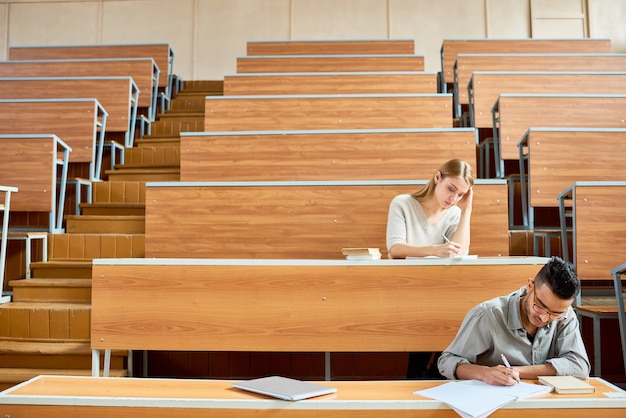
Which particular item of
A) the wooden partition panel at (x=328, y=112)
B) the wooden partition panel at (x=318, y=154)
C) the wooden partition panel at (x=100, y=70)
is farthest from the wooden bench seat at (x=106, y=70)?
the wooden partition panel at (x=318, y=154)

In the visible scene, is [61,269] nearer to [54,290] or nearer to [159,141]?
[54,290]

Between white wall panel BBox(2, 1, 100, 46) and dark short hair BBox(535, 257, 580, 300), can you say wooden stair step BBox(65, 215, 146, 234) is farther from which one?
white wall panel BBox(2, 1, 100, 46)

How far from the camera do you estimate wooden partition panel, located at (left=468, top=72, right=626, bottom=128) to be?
1.96 m

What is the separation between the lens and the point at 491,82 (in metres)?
1.97

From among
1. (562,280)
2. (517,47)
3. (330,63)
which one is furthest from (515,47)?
(562,280)

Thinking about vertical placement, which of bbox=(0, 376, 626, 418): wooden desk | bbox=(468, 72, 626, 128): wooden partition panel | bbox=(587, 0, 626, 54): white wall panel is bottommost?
bbox=(0, 376, 626, 418): wooden desk

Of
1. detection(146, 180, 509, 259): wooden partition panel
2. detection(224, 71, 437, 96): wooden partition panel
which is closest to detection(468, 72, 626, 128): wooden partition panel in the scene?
detection(224, 71, 437, 96): wooden partition panel

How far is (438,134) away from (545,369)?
0.87 metres

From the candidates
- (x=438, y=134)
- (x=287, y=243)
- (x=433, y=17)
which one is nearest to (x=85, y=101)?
(x=287, y=243)

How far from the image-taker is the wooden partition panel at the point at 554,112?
68.3 inches

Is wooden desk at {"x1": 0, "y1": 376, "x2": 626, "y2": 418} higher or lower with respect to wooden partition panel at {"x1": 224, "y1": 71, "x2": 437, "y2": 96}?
lower

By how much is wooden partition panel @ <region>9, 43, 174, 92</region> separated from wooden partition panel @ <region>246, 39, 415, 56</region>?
0.40 metres

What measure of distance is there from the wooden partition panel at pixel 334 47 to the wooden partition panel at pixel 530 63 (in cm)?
50

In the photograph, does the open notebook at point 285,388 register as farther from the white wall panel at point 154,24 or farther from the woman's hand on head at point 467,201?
the white wall panel at point 154,24
